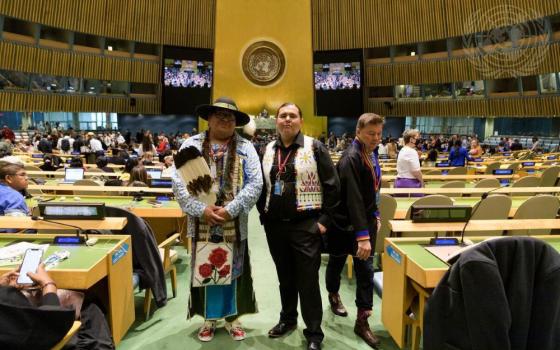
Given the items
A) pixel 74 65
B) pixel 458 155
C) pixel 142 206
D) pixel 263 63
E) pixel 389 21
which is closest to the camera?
pixel 142 206

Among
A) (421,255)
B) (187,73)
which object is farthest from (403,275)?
(187,73)

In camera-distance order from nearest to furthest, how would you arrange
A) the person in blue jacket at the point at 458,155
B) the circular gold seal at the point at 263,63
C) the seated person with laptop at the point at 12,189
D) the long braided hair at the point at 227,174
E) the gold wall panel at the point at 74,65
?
the long braided hair at the point at 227,174
the seated person with laptop at the point at 12,189
the person in blue jacket at the point at 458,155
the gold wall panel at the point at 74,65
the circular gold seal at the point at 263,63

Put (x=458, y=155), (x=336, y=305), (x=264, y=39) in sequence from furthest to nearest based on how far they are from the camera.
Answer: (x=264, y=39) → (x=458, y=155) → (x=336, y=305)

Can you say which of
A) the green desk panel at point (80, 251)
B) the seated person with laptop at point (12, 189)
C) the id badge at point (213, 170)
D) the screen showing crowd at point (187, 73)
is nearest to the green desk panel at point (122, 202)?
the seated person with laptop at point (12, 189)

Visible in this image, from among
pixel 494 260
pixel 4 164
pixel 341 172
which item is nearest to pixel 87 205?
pixel 4 164

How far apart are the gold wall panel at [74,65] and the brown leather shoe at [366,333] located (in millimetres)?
15159

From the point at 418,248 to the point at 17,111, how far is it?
1577cm

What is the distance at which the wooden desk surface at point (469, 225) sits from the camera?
2.63m

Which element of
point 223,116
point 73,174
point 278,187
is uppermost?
point 223,116

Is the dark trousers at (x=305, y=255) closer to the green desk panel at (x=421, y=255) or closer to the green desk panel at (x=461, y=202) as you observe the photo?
the green desk panel at (x=421, y=255)

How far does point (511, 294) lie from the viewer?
1.40m

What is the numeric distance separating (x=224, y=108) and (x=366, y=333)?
5.61ft

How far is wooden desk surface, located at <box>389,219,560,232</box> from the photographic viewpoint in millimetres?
2627

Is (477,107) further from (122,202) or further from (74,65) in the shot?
(74,65)
